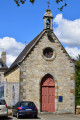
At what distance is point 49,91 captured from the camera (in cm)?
2600

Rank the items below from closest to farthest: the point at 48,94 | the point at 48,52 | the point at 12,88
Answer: the point at 48,94 < the point at 48,52 < the point at 12,88

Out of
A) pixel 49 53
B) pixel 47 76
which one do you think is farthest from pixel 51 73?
pixel 49 53

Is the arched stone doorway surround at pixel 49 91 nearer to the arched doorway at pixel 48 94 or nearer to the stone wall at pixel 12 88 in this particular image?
the arched doorway at pixel 48 94

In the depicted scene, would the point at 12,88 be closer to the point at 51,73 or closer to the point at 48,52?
the point at 51,73

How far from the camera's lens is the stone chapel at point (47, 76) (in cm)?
2498

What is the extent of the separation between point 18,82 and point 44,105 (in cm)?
365

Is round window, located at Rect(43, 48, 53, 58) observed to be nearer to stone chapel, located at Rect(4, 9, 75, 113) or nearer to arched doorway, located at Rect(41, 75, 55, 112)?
stone chapel, located at Rect(4, 9, 75, 113)

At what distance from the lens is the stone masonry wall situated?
81.9ft

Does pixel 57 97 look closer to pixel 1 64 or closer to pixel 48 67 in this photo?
pixel 48 67

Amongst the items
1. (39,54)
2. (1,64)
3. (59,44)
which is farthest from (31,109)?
(1,64)

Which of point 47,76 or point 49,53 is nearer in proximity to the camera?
point 47,76

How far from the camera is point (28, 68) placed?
82.9ft

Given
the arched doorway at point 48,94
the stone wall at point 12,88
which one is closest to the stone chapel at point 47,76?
the arched doorway at point 48,94

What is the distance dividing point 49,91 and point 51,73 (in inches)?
76.3
